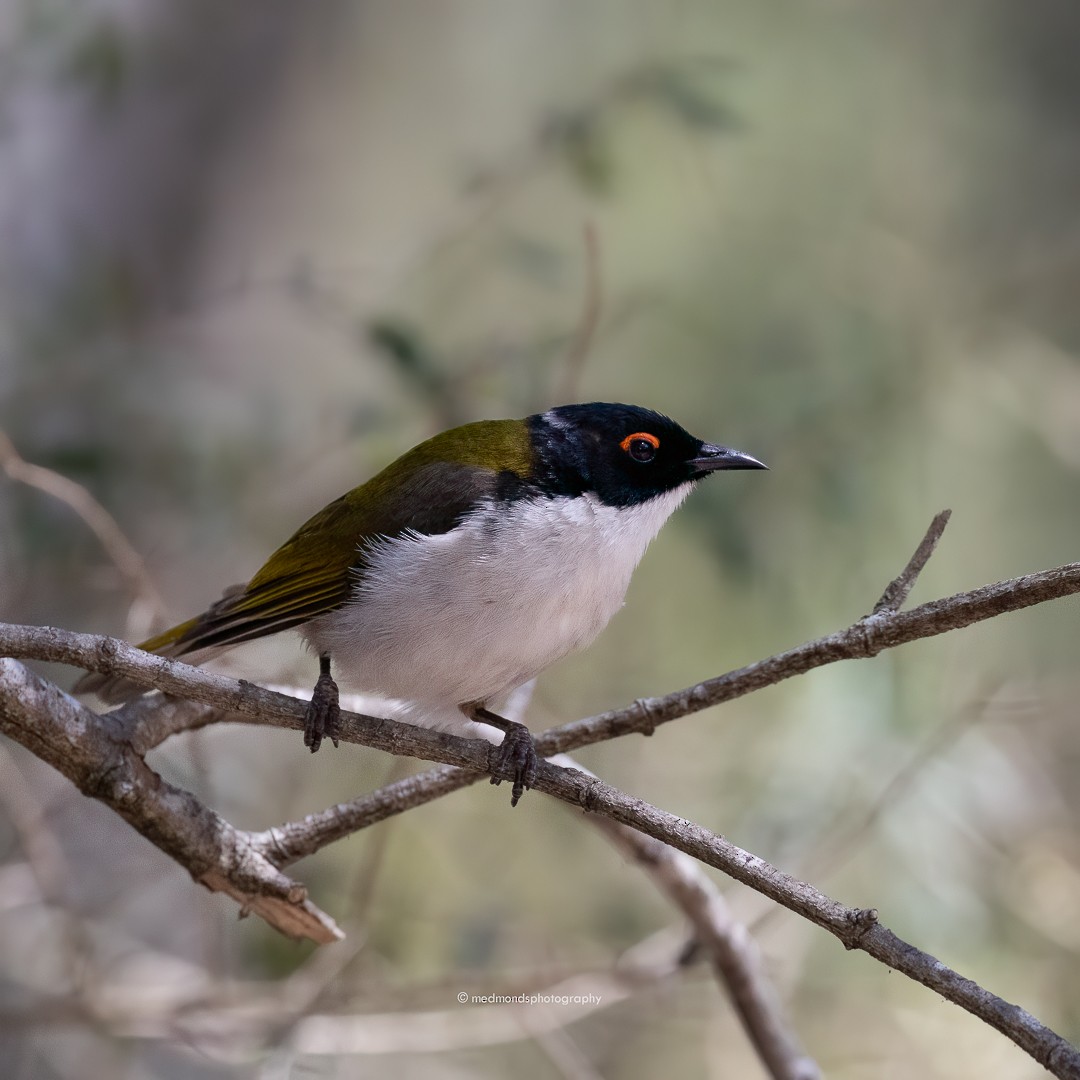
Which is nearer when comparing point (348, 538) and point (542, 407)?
point (348, 538)

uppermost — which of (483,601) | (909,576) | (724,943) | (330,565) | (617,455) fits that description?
(617,455)

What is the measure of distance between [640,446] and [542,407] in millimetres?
1592

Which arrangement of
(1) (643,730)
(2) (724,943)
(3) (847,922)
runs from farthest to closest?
(2) (724,943)
(1) (643,730)
(3) (847,922)

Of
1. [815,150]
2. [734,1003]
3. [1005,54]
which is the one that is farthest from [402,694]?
[1005,54]

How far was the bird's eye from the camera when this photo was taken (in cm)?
363

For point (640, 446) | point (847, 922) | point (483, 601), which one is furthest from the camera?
point (640, 446)

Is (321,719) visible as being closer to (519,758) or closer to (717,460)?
(519,758)

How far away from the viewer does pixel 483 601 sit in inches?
126

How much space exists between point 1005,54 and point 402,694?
7210 millimetres

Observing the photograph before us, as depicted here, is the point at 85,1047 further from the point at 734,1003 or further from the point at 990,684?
the point at 990,684

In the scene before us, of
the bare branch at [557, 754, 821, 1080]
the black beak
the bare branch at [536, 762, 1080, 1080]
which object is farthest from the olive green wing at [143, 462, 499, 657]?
the bare branch at [536, 762, 1080, 1080]

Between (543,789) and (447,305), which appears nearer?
(543,789)

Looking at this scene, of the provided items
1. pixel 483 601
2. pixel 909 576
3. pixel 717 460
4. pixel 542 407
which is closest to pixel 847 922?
pixel 909 576

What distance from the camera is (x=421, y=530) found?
3424 mm
